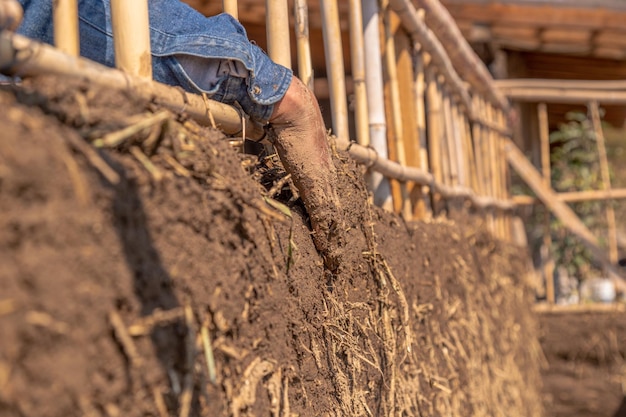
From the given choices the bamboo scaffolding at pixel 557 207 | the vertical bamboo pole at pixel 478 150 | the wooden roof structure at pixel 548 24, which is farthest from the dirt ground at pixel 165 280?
the wooden roof structure at pixel 548 24

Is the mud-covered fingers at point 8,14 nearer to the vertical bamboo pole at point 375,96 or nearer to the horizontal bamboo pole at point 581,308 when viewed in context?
the vertical bamboo pole at point 375,96

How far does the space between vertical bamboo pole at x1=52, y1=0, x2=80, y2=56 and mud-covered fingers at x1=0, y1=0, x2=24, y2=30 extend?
327 millimetres

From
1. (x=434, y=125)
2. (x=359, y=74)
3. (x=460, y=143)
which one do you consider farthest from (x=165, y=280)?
(x=460, y=143)

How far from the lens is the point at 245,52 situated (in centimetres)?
186

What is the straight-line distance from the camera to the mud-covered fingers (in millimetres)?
1176

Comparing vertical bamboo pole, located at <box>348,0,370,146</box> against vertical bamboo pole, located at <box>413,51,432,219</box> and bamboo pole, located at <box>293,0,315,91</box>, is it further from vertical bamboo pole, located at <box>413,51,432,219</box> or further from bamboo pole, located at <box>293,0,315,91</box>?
vertical bamboo pole, located at <box>413,51,432,219</box>

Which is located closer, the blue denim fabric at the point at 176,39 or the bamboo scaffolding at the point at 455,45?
the blue denim fabric at the point at 176,39

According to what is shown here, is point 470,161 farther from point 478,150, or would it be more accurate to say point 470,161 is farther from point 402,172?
point 402,172

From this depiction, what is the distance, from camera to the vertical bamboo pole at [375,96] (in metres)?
3.19

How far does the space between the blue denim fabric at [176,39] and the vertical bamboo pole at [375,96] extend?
49.8 inches

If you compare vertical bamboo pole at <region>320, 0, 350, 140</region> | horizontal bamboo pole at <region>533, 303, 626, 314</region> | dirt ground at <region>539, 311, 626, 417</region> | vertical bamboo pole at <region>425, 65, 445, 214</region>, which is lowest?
dirt ground at <region>539, 311, 626, 417</region>

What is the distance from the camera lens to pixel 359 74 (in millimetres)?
3051

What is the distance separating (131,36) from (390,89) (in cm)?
199

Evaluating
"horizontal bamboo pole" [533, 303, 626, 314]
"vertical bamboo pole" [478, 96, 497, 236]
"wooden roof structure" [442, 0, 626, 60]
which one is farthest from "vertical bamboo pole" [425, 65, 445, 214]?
"wooden roof structure" [442, 0, 626, 60]
